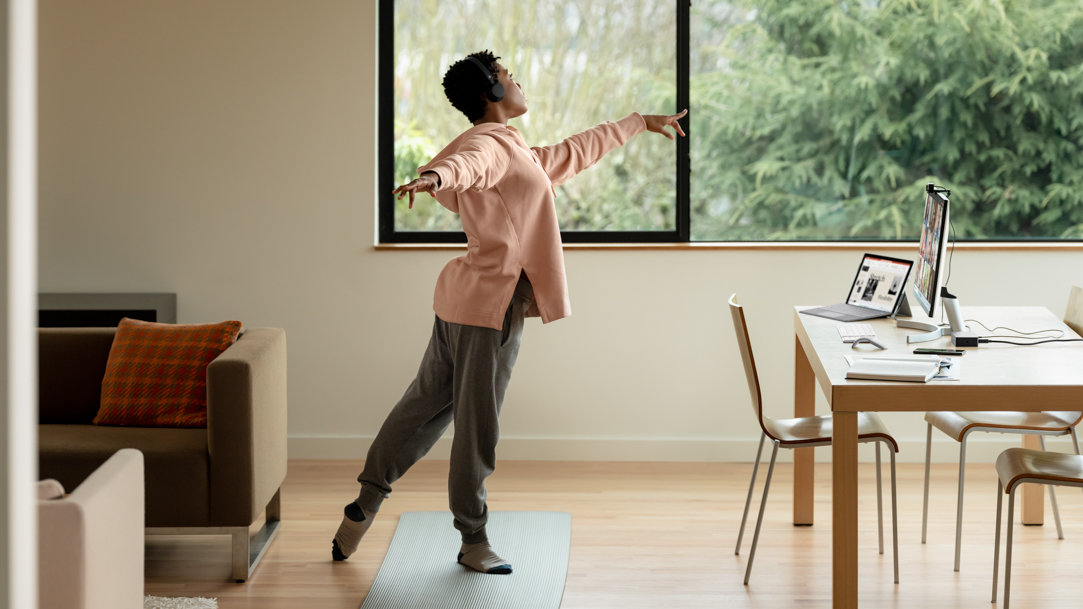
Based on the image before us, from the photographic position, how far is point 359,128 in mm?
4391

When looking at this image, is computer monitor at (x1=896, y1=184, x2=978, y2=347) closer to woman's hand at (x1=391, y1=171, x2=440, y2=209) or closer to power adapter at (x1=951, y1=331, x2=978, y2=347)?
power adapter at (x1=951, y1=331, x2=978, y2=347)

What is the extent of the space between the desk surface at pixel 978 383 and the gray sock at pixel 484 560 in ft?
3.55

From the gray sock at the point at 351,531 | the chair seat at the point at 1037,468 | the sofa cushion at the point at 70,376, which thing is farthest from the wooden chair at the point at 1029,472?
the sofa cushion at the point at 70,376

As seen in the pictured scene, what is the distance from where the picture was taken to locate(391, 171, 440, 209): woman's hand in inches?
92.6

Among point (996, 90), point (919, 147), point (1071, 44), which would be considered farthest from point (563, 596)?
point (1071, 44)

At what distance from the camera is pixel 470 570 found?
3.21 m

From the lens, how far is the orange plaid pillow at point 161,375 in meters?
3.34

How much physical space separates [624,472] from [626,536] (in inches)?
30.5

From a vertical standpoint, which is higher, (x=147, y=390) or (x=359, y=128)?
(x=359, y=128)

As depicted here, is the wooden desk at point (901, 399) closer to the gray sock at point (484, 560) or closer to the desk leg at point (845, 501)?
the desk leg at point (845, 501)

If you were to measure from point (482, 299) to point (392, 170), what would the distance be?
1.67 m

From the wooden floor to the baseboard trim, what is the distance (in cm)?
12

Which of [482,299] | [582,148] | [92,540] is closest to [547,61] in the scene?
[582,148]

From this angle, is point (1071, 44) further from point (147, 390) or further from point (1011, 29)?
point (147, 390)
